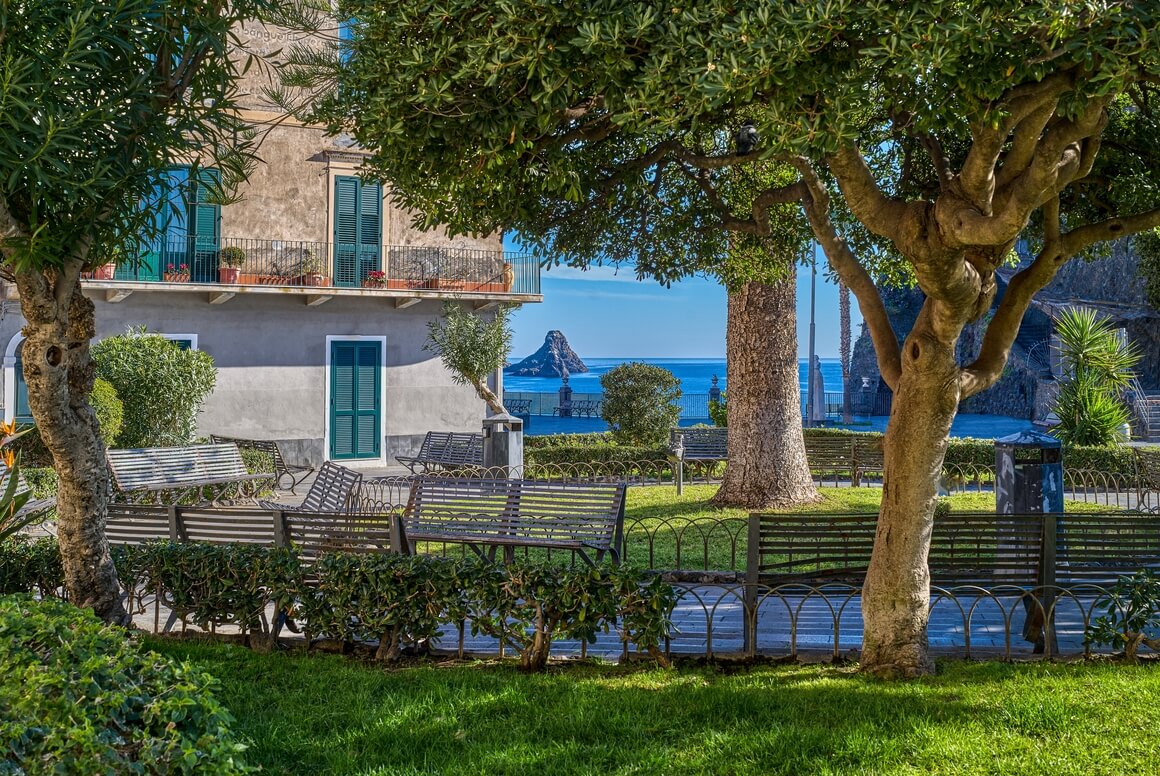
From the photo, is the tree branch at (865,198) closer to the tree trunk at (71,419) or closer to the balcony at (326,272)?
the tree trunk at (71,419)

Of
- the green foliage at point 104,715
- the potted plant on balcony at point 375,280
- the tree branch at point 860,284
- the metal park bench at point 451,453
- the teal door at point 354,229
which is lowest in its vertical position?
the green foliage at point 104,715

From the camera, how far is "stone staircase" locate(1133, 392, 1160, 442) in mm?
21719

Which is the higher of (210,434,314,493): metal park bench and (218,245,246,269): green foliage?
(218,245,246,269): green foliage

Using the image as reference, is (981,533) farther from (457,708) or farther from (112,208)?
(112,208)

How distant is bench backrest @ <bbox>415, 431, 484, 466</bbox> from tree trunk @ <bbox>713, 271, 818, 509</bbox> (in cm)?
401

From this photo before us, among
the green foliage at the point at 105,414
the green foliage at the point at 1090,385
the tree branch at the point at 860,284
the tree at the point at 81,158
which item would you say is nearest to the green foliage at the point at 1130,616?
the tree branch at the point at 860,284

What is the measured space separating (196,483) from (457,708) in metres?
7.96

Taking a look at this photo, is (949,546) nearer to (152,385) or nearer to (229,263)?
(152,385)

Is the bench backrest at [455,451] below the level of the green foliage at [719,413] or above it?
below

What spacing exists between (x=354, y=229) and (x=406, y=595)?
1585 cm

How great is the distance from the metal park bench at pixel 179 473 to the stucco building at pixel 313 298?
6309 mm

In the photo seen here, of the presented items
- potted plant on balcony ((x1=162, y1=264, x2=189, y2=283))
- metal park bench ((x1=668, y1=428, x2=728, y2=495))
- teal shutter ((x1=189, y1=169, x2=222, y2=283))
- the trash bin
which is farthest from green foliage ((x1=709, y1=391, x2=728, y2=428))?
potted plant on balcony ((x1=162, y1=264, x2=189, y2=283))

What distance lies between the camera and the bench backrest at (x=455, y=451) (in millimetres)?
14797

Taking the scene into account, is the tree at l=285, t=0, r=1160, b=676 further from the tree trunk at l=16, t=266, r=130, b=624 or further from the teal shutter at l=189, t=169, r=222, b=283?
the teal shutter at l=189, t=169, r=222, b=283
